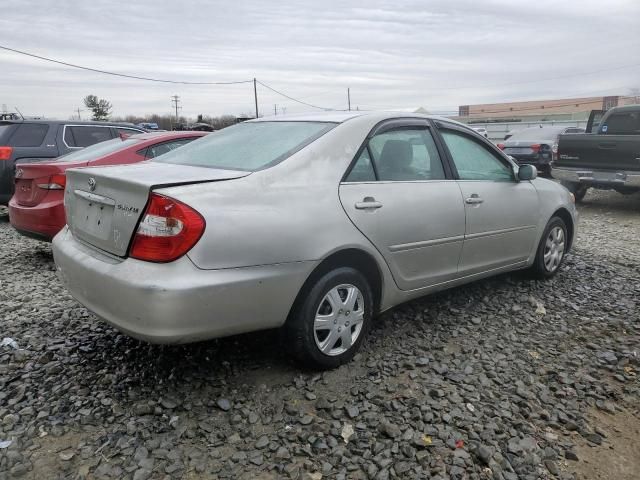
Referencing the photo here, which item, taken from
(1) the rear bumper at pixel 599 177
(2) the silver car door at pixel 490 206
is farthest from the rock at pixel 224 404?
(1) the rear bumper at pixel 599 177

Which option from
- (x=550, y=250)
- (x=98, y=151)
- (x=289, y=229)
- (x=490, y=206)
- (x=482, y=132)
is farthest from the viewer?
(x=482, y=132)

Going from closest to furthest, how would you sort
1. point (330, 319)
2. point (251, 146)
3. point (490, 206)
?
point (330, 319) < point (251, 146) < point (490, 206)

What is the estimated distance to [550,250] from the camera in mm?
5020

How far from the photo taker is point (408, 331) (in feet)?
12.5

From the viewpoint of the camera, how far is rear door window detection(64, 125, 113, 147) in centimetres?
823

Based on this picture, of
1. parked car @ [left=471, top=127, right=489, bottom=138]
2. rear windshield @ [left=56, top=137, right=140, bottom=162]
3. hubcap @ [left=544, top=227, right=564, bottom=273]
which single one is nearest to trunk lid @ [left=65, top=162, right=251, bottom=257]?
rear windshield @ [left=56, top=137, right=140, bottom=162]

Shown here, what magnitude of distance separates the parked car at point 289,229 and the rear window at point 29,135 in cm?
534

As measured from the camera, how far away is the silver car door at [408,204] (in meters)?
3.24

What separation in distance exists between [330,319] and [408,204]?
0.94 meters

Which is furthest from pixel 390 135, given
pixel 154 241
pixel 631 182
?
pixel 631 182

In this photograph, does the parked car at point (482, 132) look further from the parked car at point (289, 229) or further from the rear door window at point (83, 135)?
the rear door window at point (83, 135)

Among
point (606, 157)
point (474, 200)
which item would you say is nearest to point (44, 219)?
point (474, 200)

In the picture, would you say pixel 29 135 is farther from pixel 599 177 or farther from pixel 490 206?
pixel 599 177

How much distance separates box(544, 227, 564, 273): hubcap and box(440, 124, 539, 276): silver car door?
402mm
